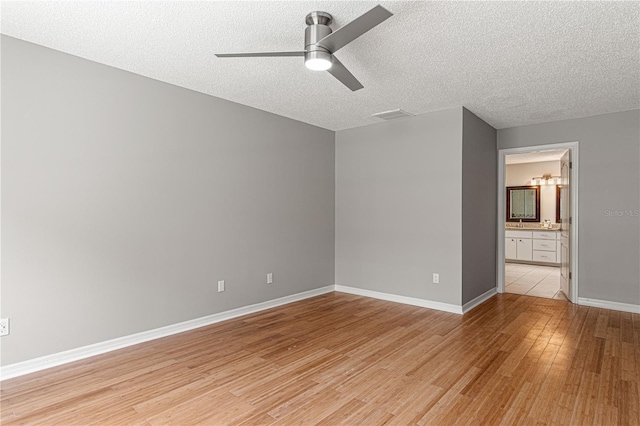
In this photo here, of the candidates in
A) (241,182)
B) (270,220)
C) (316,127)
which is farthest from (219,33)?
(316,127)

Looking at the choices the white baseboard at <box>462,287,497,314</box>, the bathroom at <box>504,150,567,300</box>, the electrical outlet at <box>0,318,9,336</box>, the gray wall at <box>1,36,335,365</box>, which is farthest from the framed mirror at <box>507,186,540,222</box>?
the electrical outlet at <box>0,318,9,336</box>

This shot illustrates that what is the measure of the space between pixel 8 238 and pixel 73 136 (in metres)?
0.91

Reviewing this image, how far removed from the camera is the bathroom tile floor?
5.34 metres

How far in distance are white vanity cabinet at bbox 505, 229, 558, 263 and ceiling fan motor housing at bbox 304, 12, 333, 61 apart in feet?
25.1

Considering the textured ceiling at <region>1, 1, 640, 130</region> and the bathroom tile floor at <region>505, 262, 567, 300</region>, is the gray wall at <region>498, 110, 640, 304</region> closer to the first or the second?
the textured ceiling at <region>1, 1, 640, 130</region>

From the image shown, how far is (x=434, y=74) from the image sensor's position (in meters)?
3.19

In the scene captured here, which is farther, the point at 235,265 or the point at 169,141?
the point at 235,265

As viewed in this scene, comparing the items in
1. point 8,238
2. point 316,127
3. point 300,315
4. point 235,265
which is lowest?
point 300,315

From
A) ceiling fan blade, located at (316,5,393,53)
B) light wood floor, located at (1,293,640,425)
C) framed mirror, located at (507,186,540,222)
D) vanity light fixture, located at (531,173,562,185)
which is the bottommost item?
light wood floor, located at (1,293,640,425)

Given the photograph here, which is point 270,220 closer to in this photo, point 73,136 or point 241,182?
point 241,182

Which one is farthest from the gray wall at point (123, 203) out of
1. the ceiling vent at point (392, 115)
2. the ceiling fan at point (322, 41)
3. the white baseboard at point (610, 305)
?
the white baseboard at point (610, 305)

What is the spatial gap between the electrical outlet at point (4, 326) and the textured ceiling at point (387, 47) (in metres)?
2.07

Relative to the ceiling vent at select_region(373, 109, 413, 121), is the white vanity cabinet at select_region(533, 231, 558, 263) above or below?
below

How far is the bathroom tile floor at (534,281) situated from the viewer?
17.5 feet
